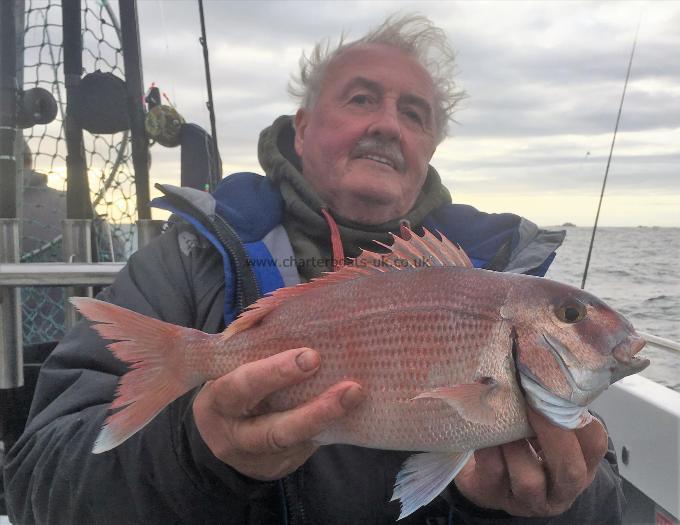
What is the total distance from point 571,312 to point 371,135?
1.18 m

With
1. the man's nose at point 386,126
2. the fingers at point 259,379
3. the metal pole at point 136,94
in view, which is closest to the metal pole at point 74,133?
the metal pole at point 136,94

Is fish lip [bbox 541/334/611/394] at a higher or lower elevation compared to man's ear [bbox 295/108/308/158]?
lower

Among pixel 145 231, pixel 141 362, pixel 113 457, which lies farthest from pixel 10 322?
pixel 141 362

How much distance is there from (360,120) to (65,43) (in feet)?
6.48

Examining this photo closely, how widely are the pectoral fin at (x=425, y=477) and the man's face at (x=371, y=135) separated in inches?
44.0

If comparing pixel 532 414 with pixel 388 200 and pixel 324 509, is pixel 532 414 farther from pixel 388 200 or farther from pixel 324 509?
pixel 388 200

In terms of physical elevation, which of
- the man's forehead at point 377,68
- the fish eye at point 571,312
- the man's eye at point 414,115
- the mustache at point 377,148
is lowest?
the fish eye at point 571,312

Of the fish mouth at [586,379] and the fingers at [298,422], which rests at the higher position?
the fish mouth at [586,379]

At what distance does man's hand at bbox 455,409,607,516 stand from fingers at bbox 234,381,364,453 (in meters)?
0.44

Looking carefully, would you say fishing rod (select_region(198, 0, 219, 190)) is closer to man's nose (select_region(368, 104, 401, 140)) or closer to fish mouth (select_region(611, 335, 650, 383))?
man's nose (select_region(368, 104, 401, 140))

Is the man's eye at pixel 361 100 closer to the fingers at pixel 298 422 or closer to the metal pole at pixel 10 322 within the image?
the fingers at pixel 298 422

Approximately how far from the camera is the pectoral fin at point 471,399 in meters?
1.40

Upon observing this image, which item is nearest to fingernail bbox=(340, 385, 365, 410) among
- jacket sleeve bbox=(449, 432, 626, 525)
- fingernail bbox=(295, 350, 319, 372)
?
fingernail bbox=(295, 350, 319, 372)

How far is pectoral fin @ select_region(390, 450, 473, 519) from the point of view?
1451 millimetres
